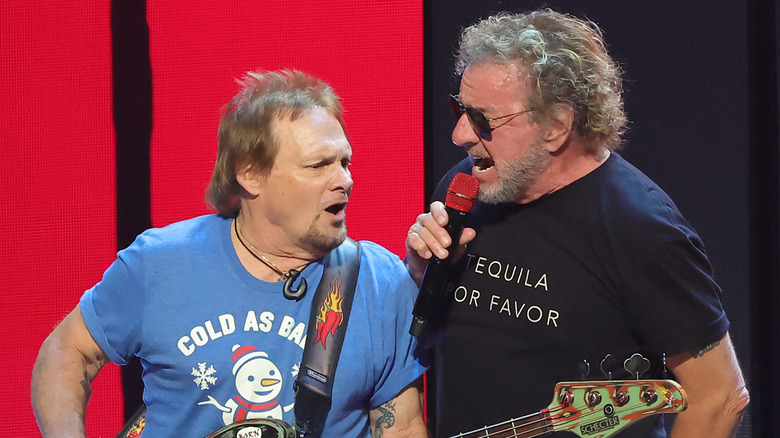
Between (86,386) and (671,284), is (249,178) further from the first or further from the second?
(671,284)

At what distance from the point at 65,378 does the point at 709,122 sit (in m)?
2.50

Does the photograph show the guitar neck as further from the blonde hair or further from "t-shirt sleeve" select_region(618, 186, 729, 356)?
the blonde hair

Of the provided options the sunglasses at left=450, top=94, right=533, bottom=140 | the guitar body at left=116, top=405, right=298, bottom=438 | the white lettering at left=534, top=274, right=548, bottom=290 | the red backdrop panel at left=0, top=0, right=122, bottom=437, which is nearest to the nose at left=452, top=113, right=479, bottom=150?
the sunglasses at left=450, top=94, right=533, bottom=140

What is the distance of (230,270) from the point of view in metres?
2.21

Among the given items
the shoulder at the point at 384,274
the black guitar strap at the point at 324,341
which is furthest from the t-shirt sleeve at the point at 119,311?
the shoulder at the point at 384,274

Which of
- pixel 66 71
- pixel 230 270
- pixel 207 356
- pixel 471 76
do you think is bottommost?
pixel 207 356

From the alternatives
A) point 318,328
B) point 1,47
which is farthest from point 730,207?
point 1,47

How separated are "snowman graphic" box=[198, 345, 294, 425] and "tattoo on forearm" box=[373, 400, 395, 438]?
27 cm

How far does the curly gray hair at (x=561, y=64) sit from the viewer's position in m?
2.32

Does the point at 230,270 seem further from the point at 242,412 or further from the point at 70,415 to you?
the point at 70,415

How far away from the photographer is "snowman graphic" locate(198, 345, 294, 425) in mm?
2094

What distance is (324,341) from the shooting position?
2.13 metres

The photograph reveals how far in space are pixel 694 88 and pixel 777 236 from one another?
0.65 meters

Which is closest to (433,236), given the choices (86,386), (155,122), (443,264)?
(443,264)
